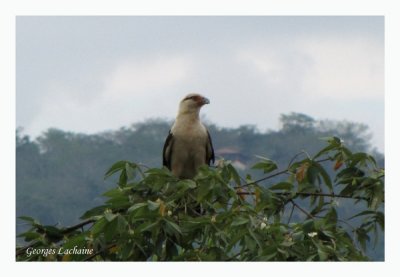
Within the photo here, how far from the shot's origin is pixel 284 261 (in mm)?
5512

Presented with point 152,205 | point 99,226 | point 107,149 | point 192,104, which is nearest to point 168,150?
point 192,104

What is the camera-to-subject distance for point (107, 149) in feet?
104

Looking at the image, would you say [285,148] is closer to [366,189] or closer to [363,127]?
[363,127]

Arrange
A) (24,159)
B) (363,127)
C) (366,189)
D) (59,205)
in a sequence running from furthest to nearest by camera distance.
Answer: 1. (363,127)
2. (24,159)
3. (59,205)
4. (366,189)

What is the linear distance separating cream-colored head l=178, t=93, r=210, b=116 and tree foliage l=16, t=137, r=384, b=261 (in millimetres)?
2362

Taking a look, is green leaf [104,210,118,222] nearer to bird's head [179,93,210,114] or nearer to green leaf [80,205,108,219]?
green leaf [80,205,108,219]

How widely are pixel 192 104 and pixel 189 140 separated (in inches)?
13.7

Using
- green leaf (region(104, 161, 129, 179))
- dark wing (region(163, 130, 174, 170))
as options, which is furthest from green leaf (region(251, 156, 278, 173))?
dark wing (region(163, 130, 174, 170))

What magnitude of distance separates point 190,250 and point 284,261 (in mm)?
621

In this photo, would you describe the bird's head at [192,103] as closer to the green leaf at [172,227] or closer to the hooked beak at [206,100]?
the hooked beak at [206,100]

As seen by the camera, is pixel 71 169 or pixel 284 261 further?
pixel 71 169

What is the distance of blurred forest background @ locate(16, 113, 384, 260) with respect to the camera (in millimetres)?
21047

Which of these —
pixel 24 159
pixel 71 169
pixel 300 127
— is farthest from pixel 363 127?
pixel 24 159

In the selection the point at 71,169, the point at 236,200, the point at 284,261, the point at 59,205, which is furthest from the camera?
the point at 71,169
